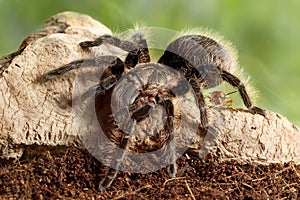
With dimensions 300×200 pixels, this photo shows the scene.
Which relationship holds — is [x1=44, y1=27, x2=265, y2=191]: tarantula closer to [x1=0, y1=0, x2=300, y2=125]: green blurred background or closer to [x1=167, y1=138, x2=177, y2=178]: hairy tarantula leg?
[x1=167, y1=138, x2=177, y2=178]: hairy tarantula leg

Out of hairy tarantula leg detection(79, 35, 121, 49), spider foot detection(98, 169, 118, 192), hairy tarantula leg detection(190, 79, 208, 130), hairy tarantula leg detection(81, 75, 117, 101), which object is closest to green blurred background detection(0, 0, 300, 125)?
hairy tarantula leg detection(79, 35, 121, 49)

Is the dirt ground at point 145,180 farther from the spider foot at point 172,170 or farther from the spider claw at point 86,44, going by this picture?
the spider claw at point 86,44

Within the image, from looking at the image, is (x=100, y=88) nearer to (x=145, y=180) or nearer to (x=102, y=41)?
(x=102, y=41)

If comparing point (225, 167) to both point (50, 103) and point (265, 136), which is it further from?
point (50, 103)

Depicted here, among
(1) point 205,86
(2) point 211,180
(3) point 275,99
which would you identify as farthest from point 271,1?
(2) point 211,180

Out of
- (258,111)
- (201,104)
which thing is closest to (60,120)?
(201,104)
